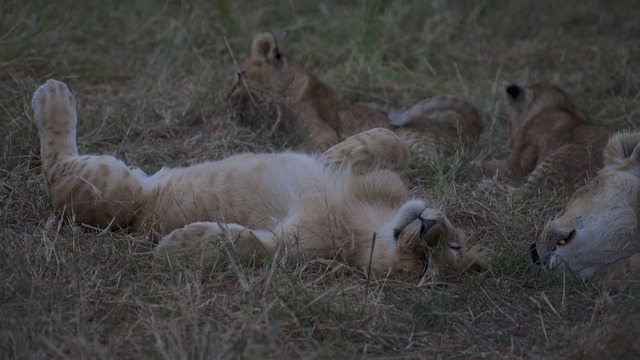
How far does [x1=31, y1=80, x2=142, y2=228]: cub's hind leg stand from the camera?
4684 mm

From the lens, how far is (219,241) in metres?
4.20

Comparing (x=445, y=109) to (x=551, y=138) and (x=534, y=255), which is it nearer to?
(x=551, y=138)

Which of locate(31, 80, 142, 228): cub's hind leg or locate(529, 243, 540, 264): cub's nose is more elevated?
locate(31, 80, 142, 228): cub's hind leg

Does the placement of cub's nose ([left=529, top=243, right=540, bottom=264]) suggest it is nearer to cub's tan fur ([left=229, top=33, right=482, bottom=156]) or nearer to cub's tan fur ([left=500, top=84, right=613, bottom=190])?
cub's tan fur ([left=500, top=84, right=613, bottom=190])

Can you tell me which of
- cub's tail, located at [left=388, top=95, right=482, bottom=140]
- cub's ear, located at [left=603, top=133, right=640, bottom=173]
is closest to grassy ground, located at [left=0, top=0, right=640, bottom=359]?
cub's tail, located at [left=388, top=95, right=482, bottom=140]

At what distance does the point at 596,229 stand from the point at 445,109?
2846 mm

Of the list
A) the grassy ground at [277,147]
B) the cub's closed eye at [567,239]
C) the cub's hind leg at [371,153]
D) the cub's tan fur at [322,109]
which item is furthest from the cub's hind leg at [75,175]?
the cub's closed eye at [567,239]

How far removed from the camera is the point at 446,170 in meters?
5.84

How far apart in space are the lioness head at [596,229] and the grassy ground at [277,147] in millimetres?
146

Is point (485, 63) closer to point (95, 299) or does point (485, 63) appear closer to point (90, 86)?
point (90, 86)

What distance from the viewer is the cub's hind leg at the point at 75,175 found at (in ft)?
15.4

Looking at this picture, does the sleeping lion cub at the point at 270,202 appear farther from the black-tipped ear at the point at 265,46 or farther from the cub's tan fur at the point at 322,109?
the black-tipped ear at the point at 265,46

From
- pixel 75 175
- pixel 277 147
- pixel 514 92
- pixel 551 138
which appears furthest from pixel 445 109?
pixel 75 175

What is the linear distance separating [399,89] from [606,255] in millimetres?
3651
